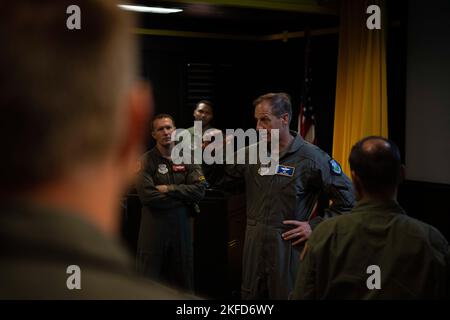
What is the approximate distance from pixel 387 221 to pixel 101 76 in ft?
5.00

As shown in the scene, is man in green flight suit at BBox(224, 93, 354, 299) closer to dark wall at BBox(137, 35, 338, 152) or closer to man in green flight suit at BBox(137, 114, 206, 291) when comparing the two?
man in green flight suit at BBox(137, 114, 206, 291)

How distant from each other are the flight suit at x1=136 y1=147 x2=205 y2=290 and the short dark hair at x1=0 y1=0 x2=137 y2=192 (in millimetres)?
3902

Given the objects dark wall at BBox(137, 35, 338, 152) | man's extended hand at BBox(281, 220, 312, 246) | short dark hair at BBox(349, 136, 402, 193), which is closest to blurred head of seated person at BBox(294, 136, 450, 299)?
short dark hair at BBox(349, 136, 402, 193)

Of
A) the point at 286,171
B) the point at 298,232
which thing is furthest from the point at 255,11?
the point at 298,232

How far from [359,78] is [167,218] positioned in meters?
1.87

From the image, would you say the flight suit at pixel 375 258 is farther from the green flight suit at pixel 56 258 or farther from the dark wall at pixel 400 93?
the dark wall at pixel 400 93

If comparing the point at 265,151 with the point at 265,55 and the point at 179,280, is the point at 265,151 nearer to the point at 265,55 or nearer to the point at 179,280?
the point at 179,280

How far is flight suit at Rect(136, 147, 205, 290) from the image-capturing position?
14.7 ft

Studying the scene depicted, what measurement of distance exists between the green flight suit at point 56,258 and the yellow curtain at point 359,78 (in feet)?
14.9

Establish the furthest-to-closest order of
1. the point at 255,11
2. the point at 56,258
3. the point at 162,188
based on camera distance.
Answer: the point at 255,11 < the point at 162,188 < the point at 56,258

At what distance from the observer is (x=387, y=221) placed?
1.93 m

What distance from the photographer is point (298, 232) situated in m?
3.45

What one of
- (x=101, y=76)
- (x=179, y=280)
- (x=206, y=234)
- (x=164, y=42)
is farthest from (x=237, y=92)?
(x=101, y=76)

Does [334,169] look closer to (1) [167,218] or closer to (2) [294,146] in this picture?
(2) [294,146]
